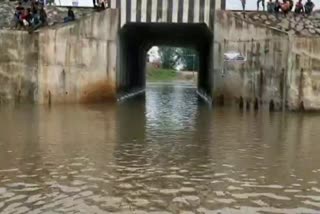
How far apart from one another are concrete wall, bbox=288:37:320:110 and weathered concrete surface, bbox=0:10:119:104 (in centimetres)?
830

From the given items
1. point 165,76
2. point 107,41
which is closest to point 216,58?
point 107,41

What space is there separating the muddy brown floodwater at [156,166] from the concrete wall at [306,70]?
3951mm

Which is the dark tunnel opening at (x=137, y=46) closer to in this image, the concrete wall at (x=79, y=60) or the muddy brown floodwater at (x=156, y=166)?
the concrete wall at (x=79, y=60)

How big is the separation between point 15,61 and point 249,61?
9.53m

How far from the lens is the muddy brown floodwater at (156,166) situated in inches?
273

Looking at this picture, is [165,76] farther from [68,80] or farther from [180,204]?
[180,204]

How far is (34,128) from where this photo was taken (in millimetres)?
14102

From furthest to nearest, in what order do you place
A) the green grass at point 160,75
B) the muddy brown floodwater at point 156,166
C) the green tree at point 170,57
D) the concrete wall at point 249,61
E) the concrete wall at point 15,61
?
the green tree at point 170,57, the green grass at point 160,75, the concrete wall at point 15,61, the concrete wall at point 249,61, the muddy brown floodwater at point 156,166

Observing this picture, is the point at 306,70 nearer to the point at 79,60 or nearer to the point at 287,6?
the point at 287,6

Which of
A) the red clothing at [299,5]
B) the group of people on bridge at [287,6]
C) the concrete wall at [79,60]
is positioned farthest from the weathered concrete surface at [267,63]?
the concrete wall at [79,60]

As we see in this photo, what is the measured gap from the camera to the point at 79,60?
22.8 meters

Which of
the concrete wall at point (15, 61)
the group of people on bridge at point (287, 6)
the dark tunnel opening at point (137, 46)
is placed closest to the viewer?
the concrete wall at point (15, 61)

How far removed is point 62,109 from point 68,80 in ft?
9.50

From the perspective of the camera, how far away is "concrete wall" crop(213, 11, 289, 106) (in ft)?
69.9
